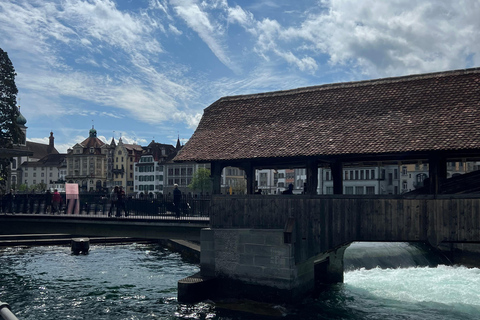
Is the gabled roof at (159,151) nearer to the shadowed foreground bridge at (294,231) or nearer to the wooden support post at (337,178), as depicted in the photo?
the wooden support post at (337,178)

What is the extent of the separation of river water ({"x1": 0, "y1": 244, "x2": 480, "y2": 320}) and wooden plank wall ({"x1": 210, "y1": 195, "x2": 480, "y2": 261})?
2.79 meters

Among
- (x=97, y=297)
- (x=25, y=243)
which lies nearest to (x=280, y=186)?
(x=25, y=243)

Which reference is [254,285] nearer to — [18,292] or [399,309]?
[399,309]

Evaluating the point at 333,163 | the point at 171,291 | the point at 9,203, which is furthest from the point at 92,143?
the point at 333,163

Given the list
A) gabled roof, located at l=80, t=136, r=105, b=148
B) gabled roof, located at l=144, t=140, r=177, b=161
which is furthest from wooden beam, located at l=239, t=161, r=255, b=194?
gabled roof, located at l=80, t=136, r=105, b=148

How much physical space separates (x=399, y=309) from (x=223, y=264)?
21.8ft

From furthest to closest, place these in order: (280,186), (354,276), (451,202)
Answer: (280,186) < (354,276) < (451,202)

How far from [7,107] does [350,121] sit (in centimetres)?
3627

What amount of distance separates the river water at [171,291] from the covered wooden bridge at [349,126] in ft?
14.9

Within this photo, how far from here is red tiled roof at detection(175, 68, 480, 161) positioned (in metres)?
15.7

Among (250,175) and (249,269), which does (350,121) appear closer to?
(250,175)

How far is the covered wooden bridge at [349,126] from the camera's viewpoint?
15609 mm

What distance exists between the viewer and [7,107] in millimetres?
43594

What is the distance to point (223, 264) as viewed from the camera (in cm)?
1827
